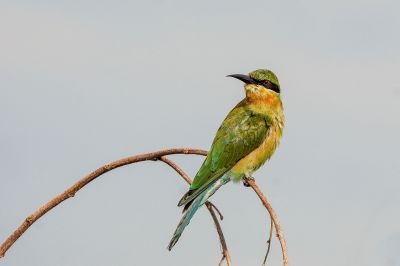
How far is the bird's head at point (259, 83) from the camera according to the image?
24.5 ft

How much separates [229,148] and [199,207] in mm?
1461

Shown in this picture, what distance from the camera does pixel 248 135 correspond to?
727 cm

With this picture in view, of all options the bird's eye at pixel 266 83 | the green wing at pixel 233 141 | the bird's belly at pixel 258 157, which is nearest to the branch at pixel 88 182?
the green wing at pixel 233 141

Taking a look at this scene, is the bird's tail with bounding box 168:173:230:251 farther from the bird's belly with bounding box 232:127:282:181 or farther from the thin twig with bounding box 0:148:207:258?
the thin twig with bounding box 0:148:207:258

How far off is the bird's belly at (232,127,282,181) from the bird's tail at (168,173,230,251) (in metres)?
0.31

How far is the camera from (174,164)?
4672 millimetres

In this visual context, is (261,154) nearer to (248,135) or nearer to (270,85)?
(248,135)

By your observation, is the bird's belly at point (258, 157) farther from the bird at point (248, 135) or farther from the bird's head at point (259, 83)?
the bird's head at point (259, 83)

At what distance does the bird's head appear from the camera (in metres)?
7.47

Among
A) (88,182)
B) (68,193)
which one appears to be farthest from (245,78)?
(68,193)

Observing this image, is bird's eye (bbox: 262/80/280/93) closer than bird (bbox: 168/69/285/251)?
No

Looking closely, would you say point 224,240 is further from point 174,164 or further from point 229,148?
point 229,148

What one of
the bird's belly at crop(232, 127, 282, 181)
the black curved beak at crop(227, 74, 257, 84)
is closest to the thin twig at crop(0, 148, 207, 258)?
the bird's belly at crop(232, 127, 282, 181)

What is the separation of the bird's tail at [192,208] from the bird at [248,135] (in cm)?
2
